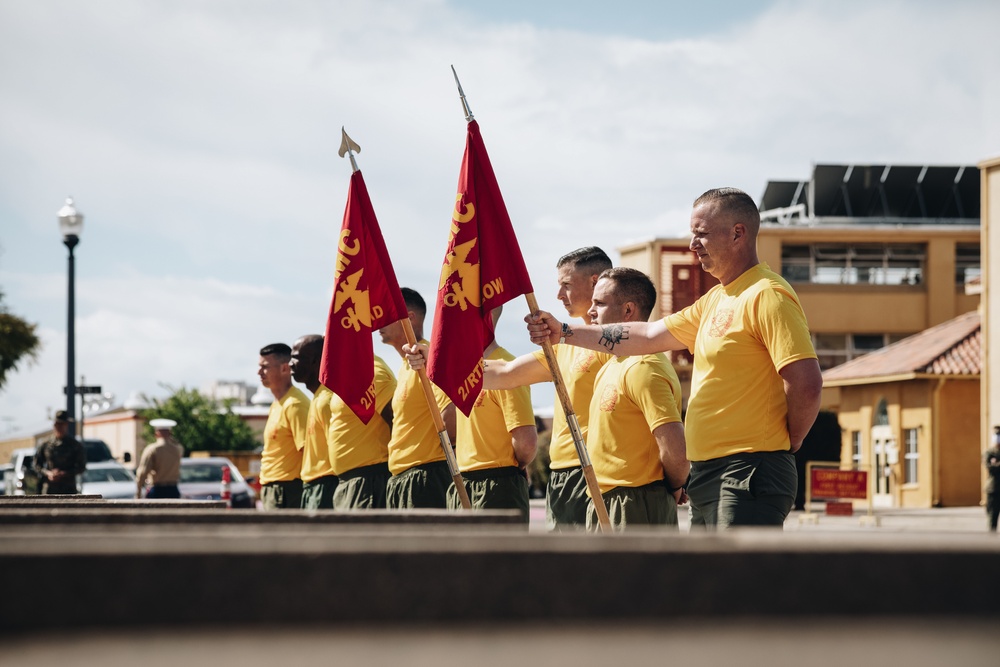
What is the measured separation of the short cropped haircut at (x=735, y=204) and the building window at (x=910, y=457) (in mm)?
34971

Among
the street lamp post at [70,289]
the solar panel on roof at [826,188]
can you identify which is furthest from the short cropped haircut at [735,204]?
the solar panel on roof at [826,188]

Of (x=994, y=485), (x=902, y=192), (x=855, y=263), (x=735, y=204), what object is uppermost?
(x=902, y=192)

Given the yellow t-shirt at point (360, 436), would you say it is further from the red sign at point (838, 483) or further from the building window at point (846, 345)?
the building window at point (846, 345)

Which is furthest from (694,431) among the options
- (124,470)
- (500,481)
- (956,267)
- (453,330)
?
(956,267)

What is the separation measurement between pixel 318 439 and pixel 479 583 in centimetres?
859

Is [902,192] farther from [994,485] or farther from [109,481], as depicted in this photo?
[109,481]

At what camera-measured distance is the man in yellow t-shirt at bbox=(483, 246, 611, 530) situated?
7.03 meters

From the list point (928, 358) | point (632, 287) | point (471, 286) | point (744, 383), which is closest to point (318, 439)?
point (471, 286)

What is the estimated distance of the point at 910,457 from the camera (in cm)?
3925

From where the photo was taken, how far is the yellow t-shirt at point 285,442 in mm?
10672

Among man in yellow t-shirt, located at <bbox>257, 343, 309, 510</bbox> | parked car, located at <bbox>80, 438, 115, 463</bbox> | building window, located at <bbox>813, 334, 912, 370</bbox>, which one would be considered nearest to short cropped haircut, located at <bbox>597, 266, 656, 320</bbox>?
man in yellow t-shirt, located at <bbox>257, 343, 309, 510</bbox>

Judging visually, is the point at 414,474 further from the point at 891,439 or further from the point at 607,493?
the point at 891,439

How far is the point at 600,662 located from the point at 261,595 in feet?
1.21

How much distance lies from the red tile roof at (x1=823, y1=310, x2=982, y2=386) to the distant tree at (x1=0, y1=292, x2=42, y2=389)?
2312cm
